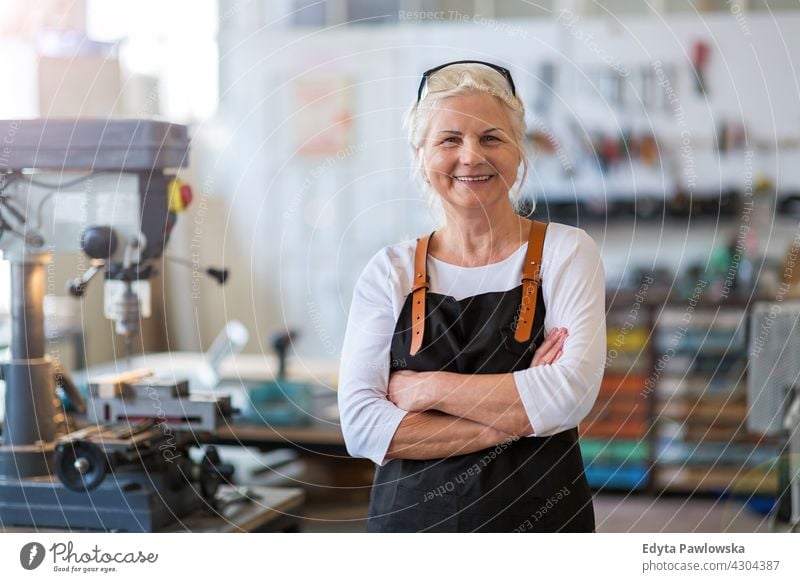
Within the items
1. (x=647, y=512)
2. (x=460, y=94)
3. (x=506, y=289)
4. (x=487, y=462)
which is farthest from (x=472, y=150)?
(x=647, y=512)

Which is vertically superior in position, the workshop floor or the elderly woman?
the elderly woman

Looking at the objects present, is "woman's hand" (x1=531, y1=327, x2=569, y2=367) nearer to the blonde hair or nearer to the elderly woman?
the elderly woman

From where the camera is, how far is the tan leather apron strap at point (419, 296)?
1.58 meters

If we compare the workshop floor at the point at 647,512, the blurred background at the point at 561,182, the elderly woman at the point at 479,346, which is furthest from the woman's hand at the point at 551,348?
the blurred background at the point at 561,182

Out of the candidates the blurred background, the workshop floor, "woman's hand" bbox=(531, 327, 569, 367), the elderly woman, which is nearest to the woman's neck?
the elderly woman

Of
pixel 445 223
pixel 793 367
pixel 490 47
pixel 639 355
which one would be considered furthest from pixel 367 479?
pixel 490 47

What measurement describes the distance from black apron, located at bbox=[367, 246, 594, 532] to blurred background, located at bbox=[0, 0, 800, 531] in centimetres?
171

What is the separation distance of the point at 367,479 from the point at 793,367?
172 cm

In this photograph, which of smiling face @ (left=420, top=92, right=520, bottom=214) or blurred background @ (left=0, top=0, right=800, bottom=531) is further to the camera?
blurred background @ (left=0, top=0, right=800, bottom=531)

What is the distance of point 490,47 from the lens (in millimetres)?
4684

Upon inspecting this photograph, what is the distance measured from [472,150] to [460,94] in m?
0.09

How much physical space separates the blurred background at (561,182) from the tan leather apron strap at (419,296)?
172 cm

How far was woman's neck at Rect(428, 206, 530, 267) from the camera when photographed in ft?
5.24

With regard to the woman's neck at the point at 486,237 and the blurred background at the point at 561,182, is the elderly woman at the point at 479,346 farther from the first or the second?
the blurred background at the point at 561,182
